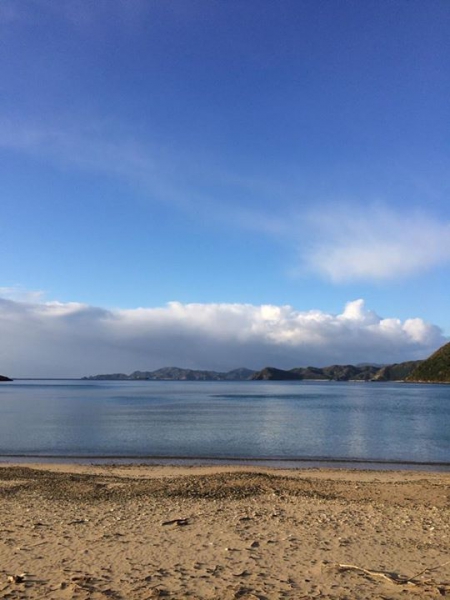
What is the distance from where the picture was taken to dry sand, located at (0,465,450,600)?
30.1ft

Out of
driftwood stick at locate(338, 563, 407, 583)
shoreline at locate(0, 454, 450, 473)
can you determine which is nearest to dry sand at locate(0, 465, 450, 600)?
driftwood stick at locate(338, 563, 407, 583)

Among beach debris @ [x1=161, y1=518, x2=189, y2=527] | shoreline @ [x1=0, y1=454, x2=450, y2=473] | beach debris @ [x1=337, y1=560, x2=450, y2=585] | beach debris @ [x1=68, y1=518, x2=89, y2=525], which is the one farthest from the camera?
shoreline @ [x1=0, y1=454, x2=450, y2=473]

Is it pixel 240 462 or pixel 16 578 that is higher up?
pixel 16 578

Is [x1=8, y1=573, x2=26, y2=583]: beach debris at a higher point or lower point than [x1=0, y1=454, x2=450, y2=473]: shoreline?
higher

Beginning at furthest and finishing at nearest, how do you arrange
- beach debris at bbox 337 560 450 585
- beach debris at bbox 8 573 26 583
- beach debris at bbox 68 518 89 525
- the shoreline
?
1. the shoreline
2. beach debris at bbox 68 518 89 525
3. beach debris at bbox 337 560 450 585
4. beach debris at bbox 8 573 26 583

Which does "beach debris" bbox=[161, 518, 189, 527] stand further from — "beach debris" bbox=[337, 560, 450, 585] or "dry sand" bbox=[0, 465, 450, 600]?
"beach debris" bbox=[337, 560, 450, 585]

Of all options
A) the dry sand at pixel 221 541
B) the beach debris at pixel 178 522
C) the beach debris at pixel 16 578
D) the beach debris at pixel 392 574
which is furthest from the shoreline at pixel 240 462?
the beach debris at pixel 16 578

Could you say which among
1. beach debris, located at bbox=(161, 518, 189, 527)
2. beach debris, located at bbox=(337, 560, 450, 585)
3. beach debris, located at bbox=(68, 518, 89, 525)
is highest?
beach debris, located at bbox=(337, 560, 450, 585)

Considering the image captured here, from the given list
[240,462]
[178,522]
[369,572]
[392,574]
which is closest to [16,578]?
[178,522]

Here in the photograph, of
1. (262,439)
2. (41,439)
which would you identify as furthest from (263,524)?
(41,439)

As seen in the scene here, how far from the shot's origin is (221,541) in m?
11.8

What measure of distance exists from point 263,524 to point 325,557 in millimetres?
2869

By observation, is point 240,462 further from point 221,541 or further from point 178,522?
point 221,541

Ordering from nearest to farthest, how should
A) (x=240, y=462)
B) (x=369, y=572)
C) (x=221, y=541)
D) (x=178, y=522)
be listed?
(x=369, y=572), (x=221, y=541), (x=178, y=522), (x=240, y=462)
